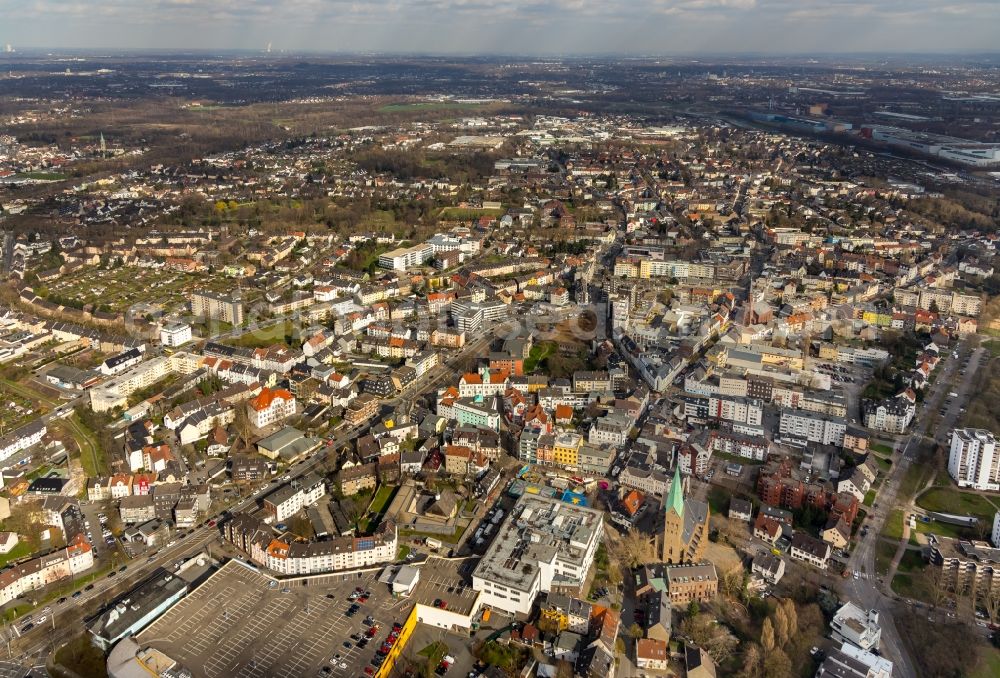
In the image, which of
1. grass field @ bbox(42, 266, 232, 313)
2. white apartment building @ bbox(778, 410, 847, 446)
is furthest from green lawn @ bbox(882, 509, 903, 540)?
grass field @ bbox(42, 266, 232, 313)

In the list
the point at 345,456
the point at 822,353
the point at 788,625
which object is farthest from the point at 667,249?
the point at 788,625

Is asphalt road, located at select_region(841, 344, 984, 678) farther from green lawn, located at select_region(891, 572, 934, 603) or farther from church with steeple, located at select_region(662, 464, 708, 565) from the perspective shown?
church with steeple, located at select_region(662, 464, 708, 565)

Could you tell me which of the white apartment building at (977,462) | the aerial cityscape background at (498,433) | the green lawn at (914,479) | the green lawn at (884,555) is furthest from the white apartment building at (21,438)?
the white apartment building at (977,462)

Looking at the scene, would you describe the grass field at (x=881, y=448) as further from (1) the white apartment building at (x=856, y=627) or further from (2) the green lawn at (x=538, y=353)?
(2) the green lawn at (x=538, y=353)

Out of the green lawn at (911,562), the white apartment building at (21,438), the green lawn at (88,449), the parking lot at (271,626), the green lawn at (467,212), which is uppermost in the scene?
the green lawn at (467,212)

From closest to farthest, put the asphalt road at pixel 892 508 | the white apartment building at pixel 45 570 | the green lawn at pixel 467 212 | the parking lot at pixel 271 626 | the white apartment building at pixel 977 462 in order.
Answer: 1. the parking lot at pixel 271 626
2. the asphalt road at pixel 892 508
3. the white apartment building at pixel 45 570
4. the white apartment building at pixel 977 462
5. the green lawn at pixel 467 212

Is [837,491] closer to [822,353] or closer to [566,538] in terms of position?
[566,538]
